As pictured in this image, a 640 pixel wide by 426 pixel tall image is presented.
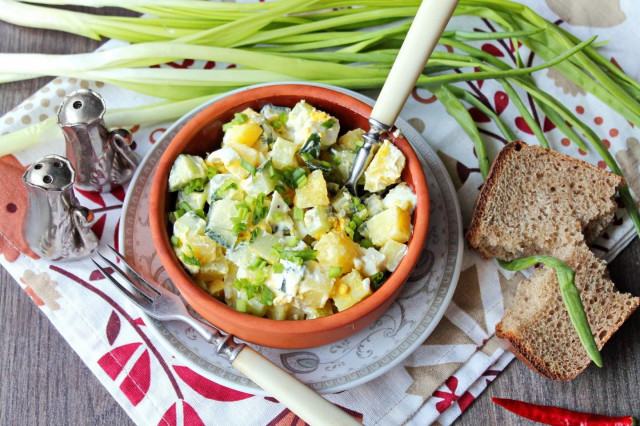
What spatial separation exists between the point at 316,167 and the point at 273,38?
753 mm

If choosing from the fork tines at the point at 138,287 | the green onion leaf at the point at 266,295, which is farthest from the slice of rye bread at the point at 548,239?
the fork tines at the point at 138,287

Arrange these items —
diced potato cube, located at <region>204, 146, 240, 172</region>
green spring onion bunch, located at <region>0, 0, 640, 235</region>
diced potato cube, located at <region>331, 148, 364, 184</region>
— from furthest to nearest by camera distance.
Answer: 1. green spring onion bunch, located at <region>0, 0, 640, 235</region>
2. diced potato cube, located at <region>331, 148, 364, 184</region>
3. diced potato cube, located at <region>204, 146, 240, 172</region>

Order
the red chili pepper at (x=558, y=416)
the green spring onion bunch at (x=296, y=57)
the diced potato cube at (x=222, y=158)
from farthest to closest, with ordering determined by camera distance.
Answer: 1. the green spring onion bunch at (x=296, y=57)
2. the red chili pepper at (x=558, y=416)
3. the diced potato cube at (x=222, y=158)

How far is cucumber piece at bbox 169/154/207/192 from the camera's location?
1.95 metres

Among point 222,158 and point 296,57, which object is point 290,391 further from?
point 296,57

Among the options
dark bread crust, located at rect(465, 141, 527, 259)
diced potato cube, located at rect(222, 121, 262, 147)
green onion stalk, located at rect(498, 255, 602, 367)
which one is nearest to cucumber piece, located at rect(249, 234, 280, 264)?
diced potato cube, located at rect(222, 121, 262, 147)

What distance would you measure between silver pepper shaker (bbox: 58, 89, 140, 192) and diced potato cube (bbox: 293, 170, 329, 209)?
76cm

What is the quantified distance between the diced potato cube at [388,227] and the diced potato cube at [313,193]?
153 mm

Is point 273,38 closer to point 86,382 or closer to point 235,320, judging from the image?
point 235,320

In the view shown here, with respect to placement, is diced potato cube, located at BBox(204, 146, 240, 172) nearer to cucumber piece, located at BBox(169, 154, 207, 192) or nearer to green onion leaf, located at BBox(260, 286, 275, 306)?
cucumber piece, located at BBox(169, 154, 207, 192)

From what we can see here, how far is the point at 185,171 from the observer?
1944mm

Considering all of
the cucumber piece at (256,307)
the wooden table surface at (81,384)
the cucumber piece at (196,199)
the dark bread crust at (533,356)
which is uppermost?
the cucumber piece at (196,199)

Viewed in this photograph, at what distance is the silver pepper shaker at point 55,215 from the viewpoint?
2.00m

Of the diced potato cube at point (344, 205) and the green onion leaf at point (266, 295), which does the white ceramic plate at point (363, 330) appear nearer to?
the green onion leaf at point (266, 295)
